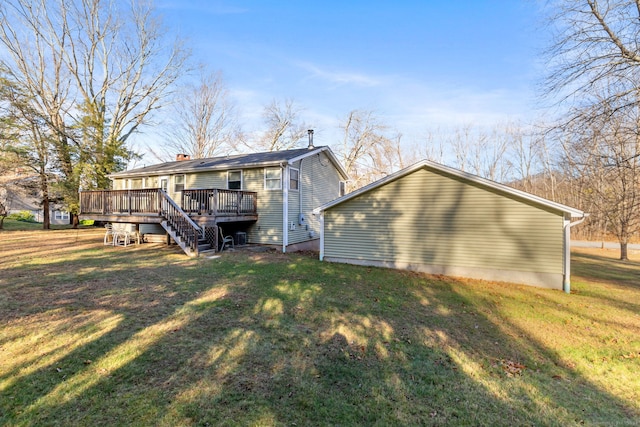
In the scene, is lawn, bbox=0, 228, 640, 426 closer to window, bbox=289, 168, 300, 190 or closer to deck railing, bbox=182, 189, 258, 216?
deck railing, bbox=182, 189, 258, 216

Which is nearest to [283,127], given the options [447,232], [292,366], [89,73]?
[89,73]

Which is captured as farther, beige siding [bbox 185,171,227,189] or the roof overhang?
beige siding [bbox 185,171,227,189]

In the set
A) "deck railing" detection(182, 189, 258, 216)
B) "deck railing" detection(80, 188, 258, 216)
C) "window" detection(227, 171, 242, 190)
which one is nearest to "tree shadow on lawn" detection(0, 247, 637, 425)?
"deck railing" detection(182, 189, 258, 216)

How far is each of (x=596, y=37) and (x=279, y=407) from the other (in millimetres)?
12439

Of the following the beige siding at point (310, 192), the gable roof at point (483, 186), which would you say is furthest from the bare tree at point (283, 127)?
the gable roof at point (483, 186)

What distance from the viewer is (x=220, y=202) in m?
11.9

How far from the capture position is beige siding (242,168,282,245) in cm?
1280

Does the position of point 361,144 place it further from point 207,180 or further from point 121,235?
point 121,235

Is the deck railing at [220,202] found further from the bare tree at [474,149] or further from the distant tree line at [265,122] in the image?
the bare tree at [474,149]

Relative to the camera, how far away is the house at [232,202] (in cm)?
1116

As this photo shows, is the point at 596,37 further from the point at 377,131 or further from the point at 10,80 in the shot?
the point at 10,80

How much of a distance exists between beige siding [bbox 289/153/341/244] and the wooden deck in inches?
71.8

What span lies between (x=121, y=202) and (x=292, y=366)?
472 inches

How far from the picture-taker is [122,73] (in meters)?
24.2
